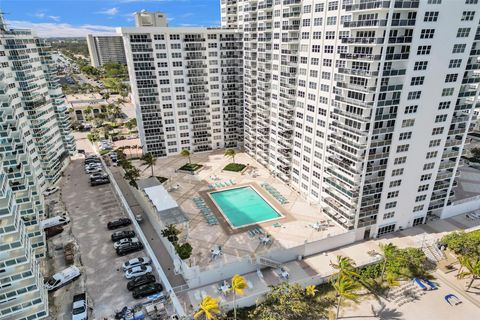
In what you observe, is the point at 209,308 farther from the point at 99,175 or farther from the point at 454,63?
the point at 99,175

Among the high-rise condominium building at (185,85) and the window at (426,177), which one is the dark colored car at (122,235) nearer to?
the high-rise condominium building at (185,85)

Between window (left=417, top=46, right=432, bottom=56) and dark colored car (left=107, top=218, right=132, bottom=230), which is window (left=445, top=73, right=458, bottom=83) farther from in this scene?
dark colored car (left=107, top=218, right=132, bottom=230)

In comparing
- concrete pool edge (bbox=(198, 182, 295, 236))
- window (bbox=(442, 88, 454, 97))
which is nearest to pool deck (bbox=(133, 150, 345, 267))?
concrete pool edge (bbox=(198, 182, 295, 236))

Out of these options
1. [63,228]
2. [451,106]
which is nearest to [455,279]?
[451,106]

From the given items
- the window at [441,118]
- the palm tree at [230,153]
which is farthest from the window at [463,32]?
the palm tree at [230,153]

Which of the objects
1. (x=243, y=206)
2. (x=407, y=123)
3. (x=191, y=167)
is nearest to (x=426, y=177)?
(x=407, y=123)

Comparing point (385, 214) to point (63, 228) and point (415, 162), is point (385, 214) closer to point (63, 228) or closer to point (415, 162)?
point (415, 162)
